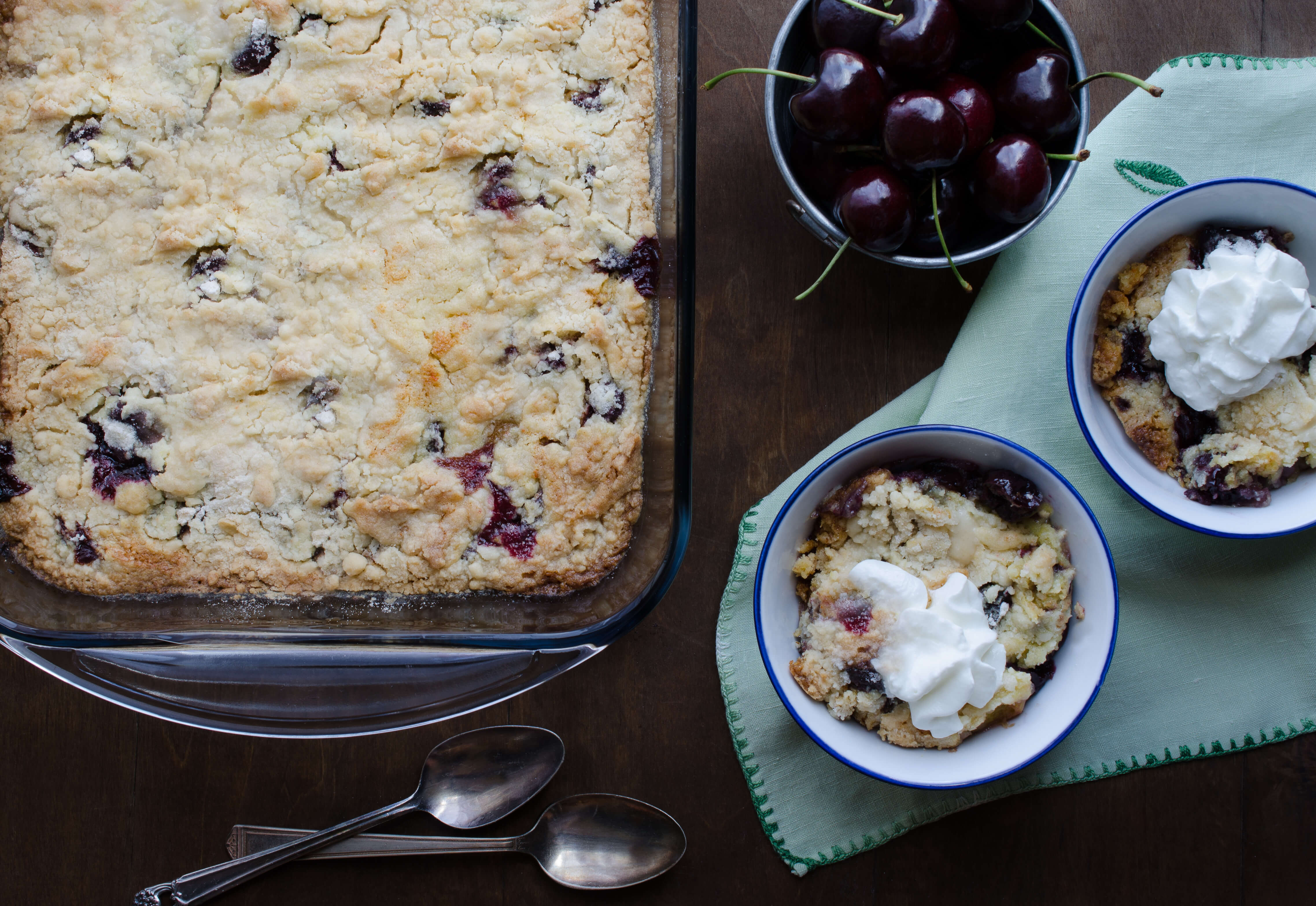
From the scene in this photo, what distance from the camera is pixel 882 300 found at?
1.65 metres

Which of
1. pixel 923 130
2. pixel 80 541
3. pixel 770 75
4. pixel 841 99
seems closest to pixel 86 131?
pixel 80 541

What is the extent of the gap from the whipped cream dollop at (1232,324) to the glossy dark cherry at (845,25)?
655 millimetres

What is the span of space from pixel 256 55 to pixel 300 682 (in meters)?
1.05

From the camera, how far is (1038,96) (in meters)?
1.33

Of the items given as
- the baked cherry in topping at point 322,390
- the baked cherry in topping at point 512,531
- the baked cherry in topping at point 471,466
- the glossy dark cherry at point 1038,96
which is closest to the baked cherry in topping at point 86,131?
the baked cherry in topping at point 322,390

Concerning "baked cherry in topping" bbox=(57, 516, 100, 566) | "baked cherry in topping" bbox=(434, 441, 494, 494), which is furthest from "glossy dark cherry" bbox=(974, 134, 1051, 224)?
"baked cherry in topping" bbox=(57, 516, 100, 566)

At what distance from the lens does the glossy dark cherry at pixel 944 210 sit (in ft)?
4.53

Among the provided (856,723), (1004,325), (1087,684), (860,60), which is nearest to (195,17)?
(860,60)

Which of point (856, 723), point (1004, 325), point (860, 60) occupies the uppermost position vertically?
point (860, 60)

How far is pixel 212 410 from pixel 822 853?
136 cm

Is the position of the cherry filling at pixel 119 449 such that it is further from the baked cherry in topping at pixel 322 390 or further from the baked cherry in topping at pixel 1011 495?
the baked cherry in topping at pixel 1011 495

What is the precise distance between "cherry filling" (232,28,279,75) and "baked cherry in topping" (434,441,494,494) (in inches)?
28.3

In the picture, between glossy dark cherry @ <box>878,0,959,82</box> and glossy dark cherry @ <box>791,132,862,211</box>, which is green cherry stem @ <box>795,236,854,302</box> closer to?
glossy dark cherry @ <box>791,132,862,211</box>

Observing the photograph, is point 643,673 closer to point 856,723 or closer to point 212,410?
point 856,723
